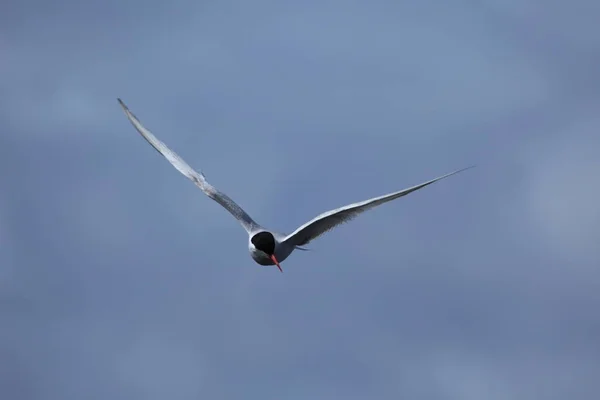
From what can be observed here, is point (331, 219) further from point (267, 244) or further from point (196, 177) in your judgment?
point (196, 177)

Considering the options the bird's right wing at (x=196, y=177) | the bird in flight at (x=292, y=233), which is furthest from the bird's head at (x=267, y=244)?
the bird's right wing at (x=196, y=177)

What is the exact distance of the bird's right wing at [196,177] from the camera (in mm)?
60562

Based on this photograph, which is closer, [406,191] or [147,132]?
[406,191]

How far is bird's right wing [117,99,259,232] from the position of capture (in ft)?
199

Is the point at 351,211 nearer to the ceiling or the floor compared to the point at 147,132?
nearer to the floor

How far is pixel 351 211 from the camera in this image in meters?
52.7

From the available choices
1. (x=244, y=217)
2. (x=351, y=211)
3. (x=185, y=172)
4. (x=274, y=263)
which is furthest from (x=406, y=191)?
(x=185, y=172)

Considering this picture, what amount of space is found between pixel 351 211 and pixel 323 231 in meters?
2.76

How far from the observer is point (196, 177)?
211ft

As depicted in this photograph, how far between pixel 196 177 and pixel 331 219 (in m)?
12.7

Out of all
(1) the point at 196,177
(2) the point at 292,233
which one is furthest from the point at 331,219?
(1) the point at 196,177

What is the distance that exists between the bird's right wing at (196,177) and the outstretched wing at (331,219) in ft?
14.1

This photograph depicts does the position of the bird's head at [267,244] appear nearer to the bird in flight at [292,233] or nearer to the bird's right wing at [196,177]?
the bird in flight at [292,233]

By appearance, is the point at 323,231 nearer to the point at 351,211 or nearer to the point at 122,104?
the point at 351,211
